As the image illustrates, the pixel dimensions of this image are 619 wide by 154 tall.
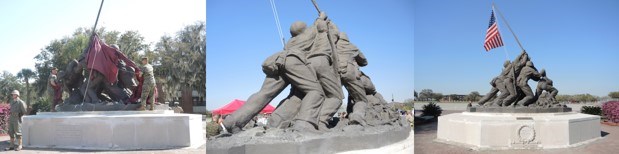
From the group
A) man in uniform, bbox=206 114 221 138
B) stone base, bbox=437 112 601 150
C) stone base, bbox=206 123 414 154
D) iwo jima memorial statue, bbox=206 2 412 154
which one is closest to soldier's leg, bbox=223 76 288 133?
iwo jima memorial statue, bbox=206 2 412 154

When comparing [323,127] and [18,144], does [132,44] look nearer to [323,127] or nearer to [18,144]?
[18,144]

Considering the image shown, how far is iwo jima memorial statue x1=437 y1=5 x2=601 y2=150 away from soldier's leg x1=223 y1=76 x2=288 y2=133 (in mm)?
4512

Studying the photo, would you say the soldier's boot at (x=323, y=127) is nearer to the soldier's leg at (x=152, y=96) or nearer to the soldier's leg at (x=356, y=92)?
the soldier's leg at (x=356, y=92)

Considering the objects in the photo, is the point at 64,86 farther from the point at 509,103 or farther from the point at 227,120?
the point at 509,103

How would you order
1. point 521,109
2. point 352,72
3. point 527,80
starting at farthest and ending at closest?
point 527,80, point 521,109, point 352,72

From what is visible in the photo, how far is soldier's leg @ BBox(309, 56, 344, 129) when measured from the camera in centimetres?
452

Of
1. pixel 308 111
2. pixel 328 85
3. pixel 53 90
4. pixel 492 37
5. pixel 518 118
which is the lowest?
pixel 518 118

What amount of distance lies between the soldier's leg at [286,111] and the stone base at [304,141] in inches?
13.3

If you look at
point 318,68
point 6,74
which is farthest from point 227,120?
point 6,74

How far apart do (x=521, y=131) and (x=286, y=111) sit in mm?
4994

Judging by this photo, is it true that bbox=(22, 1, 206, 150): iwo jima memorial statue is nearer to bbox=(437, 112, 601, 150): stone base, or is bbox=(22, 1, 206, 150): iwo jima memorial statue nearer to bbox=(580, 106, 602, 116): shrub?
bbox=(437, 112, 601, 150): stone base

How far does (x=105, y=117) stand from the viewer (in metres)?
7.21

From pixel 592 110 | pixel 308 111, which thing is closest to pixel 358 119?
pixel 308 111

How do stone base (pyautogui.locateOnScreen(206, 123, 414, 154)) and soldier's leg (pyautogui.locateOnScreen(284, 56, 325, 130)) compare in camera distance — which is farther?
soldier's leg (pyautogui.locateOnScreen(284, 56, 325, 130))
